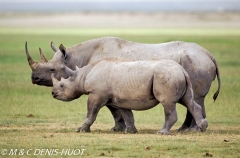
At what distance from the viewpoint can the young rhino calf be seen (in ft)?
47.1

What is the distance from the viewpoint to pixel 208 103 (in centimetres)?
2070

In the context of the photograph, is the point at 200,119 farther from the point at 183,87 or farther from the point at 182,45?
the point at 182,45

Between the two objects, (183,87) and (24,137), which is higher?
(183,87)

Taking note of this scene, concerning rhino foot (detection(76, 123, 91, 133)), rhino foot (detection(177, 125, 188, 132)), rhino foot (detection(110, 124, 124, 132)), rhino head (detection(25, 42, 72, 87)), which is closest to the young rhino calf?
rhino foot (detection(76, 123, 91, 133))

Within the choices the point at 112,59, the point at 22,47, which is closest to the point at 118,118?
the point at 112,59

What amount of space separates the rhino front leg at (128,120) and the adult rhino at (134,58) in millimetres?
496

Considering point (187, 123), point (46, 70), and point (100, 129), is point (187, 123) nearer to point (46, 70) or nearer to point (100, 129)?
point (100, 129)

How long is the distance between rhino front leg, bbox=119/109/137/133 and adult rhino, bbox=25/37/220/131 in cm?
50

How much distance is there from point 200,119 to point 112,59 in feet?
7.12

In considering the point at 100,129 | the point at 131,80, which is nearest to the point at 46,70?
the point at 100,129

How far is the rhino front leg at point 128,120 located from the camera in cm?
1497

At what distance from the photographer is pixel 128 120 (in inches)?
593

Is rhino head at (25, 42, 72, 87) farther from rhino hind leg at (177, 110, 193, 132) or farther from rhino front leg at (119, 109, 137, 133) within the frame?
rhino hind leg at (177, 110, 193, 132)

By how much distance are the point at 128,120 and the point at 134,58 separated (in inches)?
63.4
